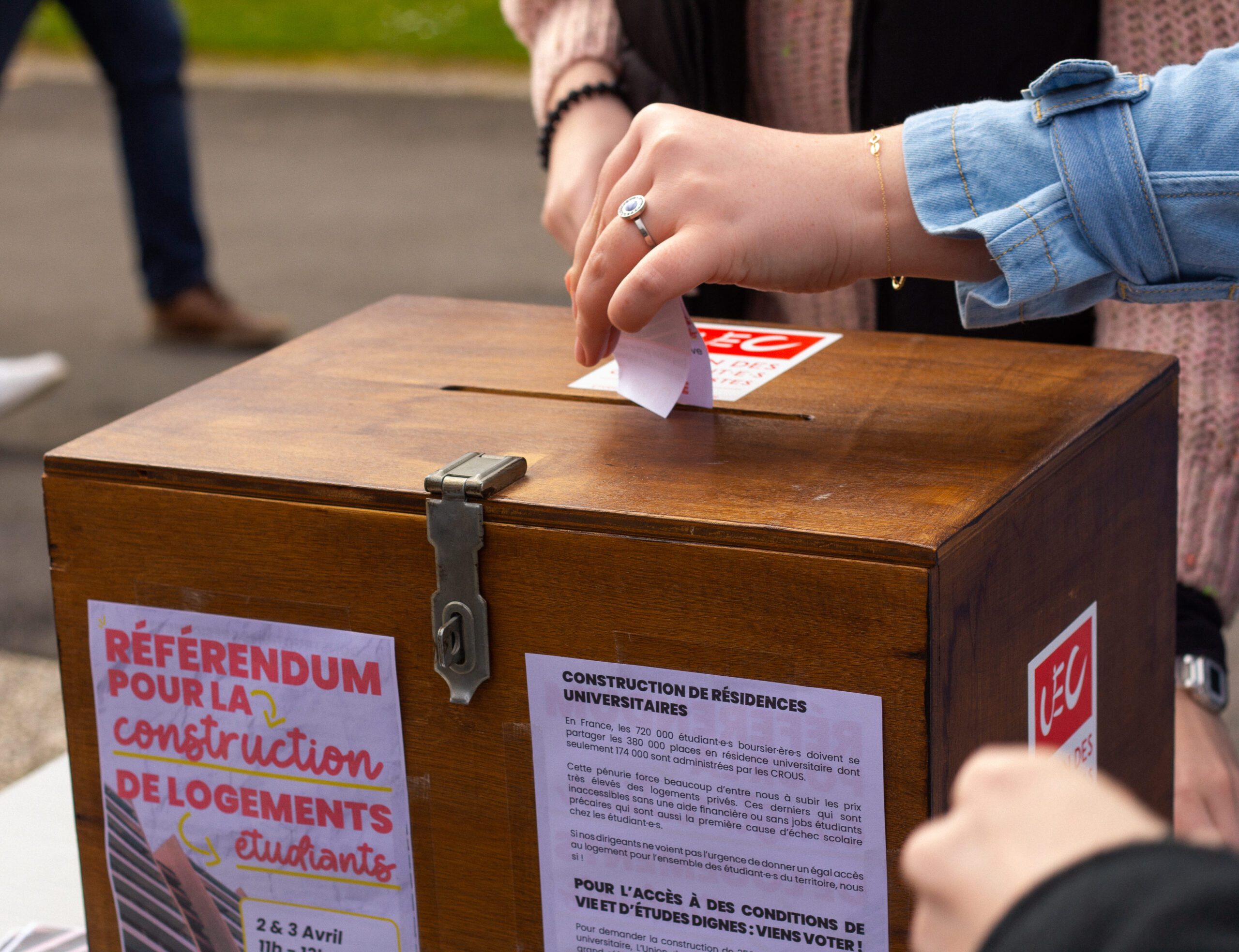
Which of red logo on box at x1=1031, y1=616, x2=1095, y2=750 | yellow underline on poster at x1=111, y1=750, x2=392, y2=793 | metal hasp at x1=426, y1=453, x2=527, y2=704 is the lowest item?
yellow underline on poster at x1=111, y1=750, x2=392, y2=793

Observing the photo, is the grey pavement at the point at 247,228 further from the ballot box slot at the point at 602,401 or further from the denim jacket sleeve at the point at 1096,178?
the denim jacket sleeve at the point at 1096,178

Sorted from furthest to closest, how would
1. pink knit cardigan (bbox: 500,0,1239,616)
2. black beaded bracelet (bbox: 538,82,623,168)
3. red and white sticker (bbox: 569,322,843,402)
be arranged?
black beaded bracelet (bbox: 538,82,623,168), pink knit cardigan (bbox: 500,0,1239,616), red and white sticker (bbox: 569,322,843,402)

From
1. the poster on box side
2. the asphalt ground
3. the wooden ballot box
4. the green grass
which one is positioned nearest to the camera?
the wooden ballot box

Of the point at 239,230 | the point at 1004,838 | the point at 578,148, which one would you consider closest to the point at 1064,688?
the point at 1004,838

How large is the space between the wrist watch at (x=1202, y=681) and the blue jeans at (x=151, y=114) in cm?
309

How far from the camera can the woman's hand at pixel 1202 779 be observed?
1.05 meters

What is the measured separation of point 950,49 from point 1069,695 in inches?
20.1

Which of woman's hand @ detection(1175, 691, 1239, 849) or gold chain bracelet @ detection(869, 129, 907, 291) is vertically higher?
gold chain bracelet @ detection(869, 129, 907, 291)

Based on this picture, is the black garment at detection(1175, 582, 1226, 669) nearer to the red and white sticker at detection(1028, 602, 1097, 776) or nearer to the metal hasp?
the red and white sticker at detection(1028, 602, 1097, 776)

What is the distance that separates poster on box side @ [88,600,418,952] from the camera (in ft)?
2.72

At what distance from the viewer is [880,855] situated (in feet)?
2.39

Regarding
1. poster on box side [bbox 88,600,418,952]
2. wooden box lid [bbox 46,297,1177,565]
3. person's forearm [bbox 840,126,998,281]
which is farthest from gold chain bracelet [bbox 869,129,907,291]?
poster on box side [bbox 88,600,418,952]

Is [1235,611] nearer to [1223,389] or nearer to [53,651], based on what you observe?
[1223,389]

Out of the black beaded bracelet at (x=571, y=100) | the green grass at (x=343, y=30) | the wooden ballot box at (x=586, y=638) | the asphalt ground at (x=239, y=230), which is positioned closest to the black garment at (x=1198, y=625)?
the wooden ballot box at (x=586, y=638)
